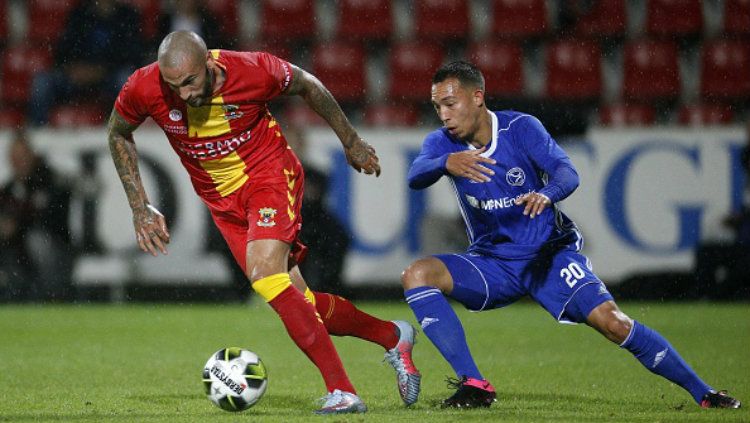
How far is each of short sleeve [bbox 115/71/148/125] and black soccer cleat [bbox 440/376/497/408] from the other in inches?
79.2

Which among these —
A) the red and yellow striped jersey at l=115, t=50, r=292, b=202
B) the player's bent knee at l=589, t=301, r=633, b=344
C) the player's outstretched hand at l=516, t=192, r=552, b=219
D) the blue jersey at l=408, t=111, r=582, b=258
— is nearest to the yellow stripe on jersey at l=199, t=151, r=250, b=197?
the red and yellow striped jersey at l=115, t=50, r=292, b=202

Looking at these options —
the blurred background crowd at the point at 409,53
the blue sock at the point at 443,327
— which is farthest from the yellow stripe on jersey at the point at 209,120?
the blurred background crowd at the point at 409,53

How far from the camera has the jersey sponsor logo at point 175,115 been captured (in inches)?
231

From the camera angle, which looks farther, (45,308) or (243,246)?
(45,308)

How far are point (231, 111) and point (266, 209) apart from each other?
1.67 ft

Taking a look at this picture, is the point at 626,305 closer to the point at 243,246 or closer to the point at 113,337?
the point at 113,337

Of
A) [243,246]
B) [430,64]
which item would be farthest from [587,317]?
[430,64]

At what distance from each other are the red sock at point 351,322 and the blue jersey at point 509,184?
65 centimetres

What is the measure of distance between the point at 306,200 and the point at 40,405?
18.8ft

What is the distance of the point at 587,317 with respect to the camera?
19.1 feet

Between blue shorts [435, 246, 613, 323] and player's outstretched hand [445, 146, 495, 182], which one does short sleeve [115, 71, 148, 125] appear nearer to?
player's outstretched hand [445, 146, 495, 182]

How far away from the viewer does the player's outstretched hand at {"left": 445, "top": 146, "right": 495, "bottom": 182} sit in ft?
19.2

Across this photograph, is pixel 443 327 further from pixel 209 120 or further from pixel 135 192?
pixel 135 192

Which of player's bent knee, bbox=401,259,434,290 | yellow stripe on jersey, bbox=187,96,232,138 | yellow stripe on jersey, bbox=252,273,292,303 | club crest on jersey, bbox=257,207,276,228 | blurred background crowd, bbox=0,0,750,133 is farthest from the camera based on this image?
blurred background crowd, bbox=0,0,750,133
